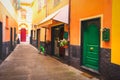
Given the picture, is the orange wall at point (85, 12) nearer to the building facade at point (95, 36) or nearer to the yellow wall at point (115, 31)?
the building facade at point (95, 36)

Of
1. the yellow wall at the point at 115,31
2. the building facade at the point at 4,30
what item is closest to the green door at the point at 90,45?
the yellow wall at the point at 115,31

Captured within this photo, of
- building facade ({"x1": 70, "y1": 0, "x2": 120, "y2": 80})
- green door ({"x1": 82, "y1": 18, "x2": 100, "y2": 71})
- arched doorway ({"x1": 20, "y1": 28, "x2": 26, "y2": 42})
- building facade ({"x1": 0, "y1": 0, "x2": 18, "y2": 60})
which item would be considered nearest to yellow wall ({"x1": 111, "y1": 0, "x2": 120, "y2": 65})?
building facade ({"x1": 70, "y1": 0, "x2": 120, "y2": 80})

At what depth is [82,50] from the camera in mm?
7980

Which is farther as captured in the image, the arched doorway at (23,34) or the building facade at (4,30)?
the arched doorway at (23,34)

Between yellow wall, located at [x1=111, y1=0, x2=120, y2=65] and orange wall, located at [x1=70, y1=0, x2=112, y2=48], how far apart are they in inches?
9.5

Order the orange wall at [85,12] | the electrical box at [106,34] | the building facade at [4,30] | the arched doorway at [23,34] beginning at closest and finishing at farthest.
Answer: the electrical box at [106,34] < the orange wall at [85,12] < the building facade at [4,30] < the arched doorway at [23,34]

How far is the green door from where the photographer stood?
276 inches

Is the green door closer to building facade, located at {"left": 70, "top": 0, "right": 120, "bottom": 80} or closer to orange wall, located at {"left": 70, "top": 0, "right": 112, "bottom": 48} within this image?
building facade, located at {"left": 70, "top": 0, "right": 120, "bottom": 80}

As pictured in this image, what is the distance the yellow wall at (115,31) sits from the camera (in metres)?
5.35

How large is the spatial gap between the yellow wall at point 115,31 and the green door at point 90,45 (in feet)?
4.00

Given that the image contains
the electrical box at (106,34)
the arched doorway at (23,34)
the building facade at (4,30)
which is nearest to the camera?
the electrical box at (106,34)

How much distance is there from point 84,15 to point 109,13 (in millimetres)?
1840

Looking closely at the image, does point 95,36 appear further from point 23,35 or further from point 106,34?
point 23,35

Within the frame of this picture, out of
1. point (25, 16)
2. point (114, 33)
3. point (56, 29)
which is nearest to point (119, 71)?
point (114, 33)
